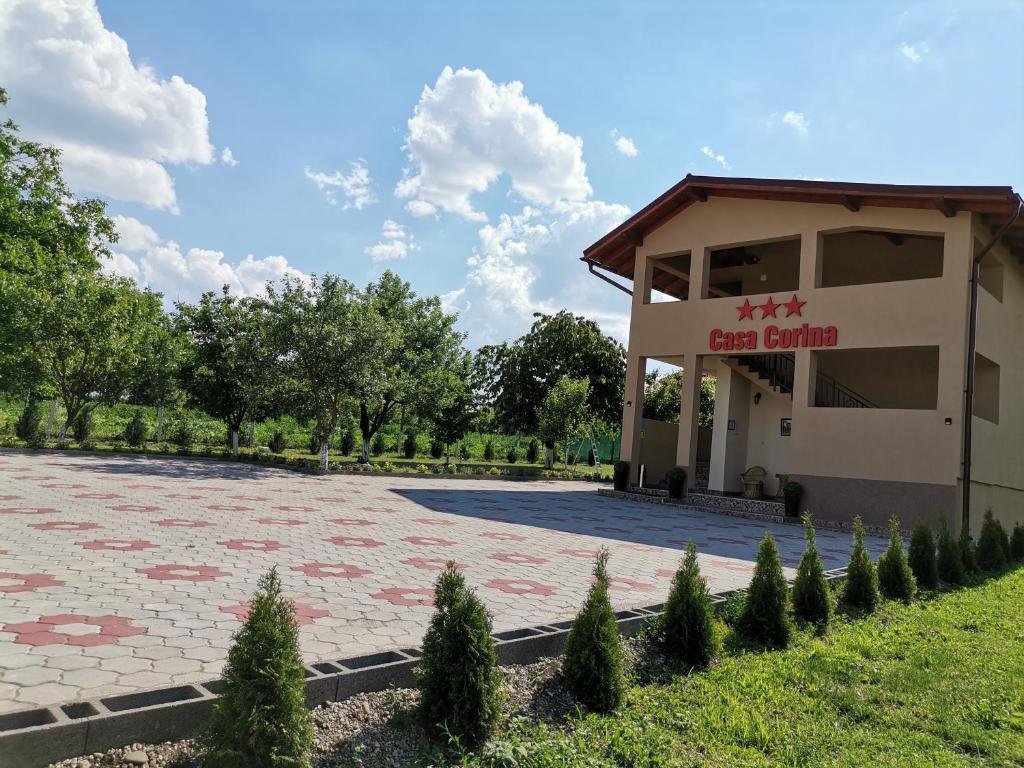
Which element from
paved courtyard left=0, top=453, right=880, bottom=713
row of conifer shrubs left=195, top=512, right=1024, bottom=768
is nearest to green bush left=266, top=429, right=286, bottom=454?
paved courtyard left=0, top=453, right=880, bottom=713

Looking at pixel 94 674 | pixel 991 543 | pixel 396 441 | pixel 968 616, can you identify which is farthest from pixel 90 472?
pixel 396 441

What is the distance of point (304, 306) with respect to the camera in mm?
21766

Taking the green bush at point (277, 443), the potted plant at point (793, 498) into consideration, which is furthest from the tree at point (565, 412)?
the green bush at point (277, 443)

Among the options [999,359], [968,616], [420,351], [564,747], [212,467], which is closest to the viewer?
[564,747]

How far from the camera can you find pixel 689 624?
5.00 metres

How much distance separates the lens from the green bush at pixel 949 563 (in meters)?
9.22

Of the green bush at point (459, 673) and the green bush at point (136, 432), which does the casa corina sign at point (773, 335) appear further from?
the green bush at point (136, 432)

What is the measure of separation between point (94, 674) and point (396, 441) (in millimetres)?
34597

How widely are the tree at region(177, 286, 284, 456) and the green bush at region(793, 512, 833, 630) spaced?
2004cm

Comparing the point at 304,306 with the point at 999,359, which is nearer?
the point at 999,359

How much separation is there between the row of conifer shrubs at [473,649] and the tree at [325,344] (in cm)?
1647

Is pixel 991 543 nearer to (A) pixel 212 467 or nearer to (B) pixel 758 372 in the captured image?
(B) pixel 758 372

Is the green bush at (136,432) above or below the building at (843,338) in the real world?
below

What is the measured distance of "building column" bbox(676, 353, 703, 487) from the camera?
755 inches
